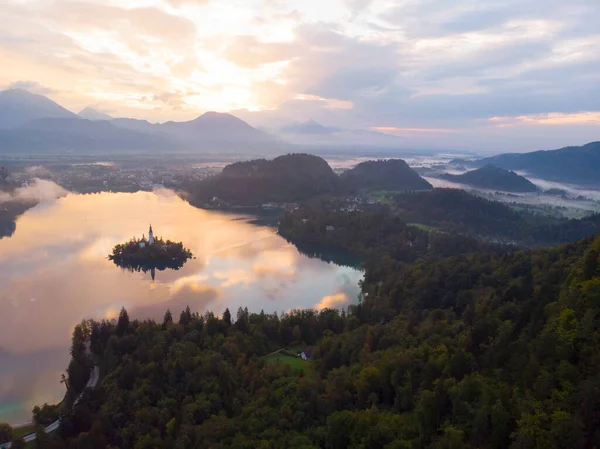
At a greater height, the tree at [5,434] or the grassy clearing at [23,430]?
the tree at [5,434]

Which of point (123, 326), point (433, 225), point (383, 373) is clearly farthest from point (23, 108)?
point (383, 373)

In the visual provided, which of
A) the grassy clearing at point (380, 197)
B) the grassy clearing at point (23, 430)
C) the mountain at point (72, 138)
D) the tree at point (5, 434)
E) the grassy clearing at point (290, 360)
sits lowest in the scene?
the grassy clearing at point (23, 430)

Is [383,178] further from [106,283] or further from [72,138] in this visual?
[72,138]

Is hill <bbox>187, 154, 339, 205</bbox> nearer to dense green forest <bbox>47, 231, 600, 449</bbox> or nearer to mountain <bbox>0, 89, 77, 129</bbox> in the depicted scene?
dense green forest <bbox>47, 231, 600, 449</bbox>

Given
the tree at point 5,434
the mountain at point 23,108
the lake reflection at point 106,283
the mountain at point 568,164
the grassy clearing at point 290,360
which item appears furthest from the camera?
the mountain at point 23,108

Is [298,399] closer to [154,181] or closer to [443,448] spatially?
[443,448]

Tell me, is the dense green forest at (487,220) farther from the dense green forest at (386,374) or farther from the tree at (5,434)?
the tree at (5,434)

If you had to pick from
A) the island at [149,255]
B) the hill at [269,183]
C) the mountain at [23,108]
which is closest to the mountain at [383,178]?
the hill at [269,183]

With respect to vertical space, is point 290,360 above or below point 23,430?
above
